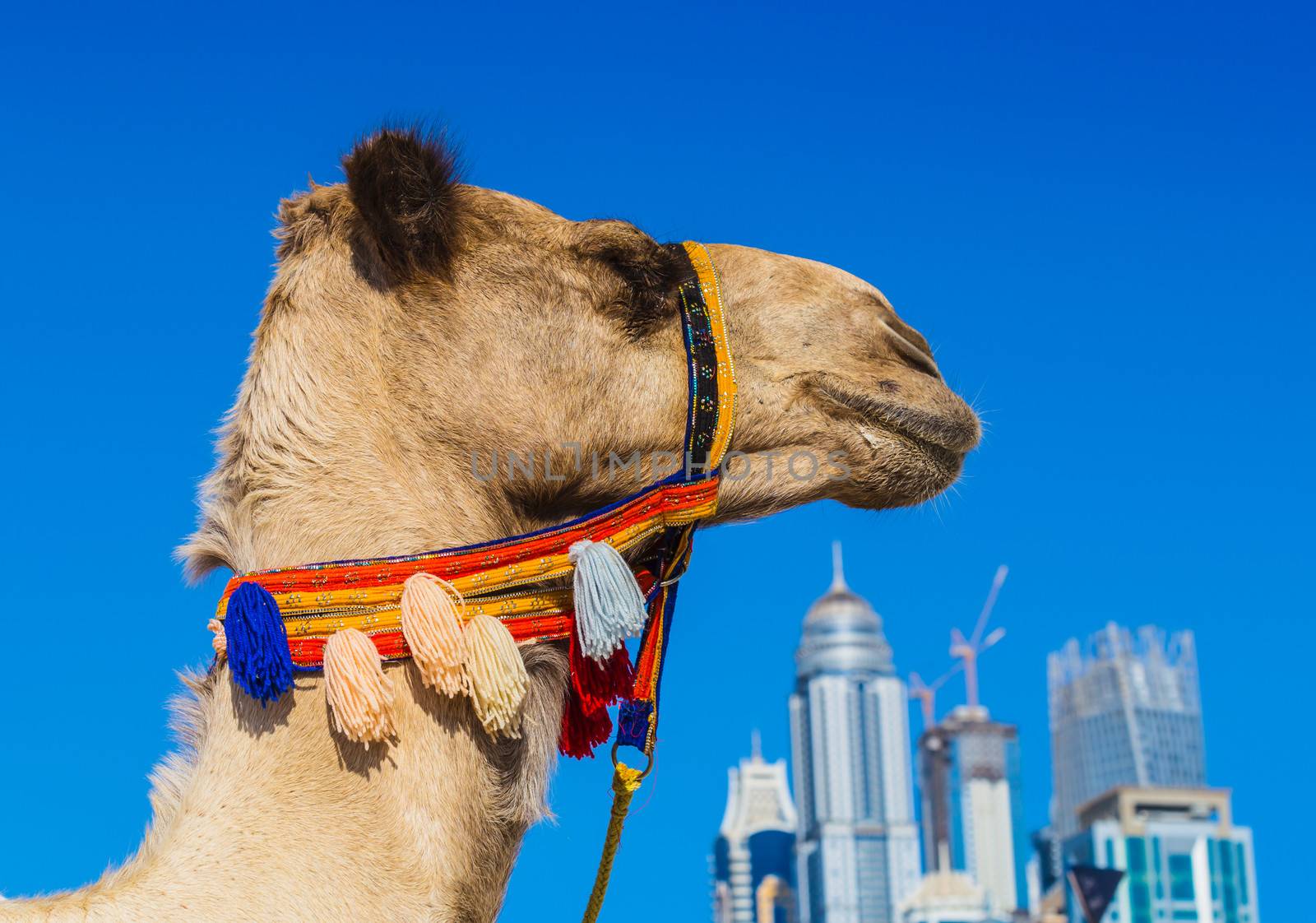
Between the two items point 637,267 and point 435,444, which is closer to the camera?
point 435,444

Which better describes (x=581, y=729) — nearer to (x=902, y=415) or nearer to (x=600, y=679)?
(x=600, y=679)

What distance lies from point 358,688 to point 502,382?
33.6 inches

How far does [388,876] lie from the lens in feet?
10.8

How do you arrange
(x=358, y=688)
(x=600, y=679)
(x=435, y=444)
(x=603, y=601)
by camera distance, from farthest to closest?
(x=600, y=679) < (x=435, y=444) < (x=603, y=601) < (x=358, y=688)

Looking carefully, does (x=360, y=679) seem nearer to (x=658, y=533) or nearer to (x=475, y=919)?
(x=475, y=919)

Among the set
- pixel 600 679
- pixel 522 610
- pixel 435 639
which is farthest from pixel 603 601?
pixel 435 639

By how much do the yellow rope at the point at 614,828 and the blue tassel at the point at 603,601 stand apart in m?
0.31

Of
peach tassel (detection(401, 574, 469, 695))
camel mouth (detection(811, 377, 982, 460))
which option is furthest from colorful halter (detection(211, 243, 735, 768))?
camel mouth (detection(811, 377, 982, 460))

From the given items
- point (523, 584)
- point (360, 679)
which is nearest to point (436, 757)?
point (360, 679)

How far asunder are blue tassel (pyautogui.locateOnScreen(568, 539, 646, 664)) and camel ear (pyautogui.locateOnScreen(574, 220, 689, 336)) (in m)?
0.63

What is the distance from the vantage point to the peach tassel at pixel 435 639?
3488 millimetres

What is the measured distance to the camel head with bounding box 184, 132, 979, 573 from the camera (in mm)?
3758

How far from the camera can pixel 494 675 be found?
351 cm

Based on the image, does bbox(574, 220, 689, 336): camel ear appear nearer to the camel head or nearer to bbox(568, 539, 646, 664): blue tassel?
the camel head
